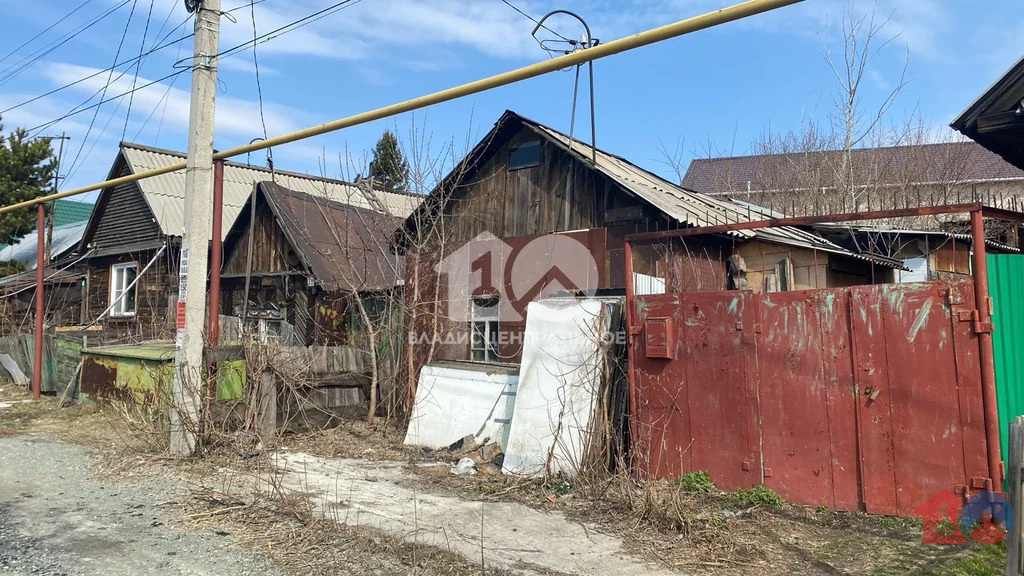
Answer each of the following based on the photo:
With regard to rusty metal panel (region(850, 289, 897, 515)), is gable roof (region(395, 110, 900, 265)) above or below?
above

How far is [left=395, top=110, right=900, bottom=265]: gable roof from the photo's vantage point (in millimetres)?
9289

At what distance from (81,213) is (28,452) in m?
38.0

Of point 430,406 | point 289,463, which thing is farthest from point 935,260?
→ point 289,463

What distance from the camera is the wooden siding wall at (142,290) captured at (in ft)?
61.3

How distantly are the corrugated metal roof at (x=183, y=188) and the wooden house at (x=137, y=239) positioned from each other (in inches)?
1.3

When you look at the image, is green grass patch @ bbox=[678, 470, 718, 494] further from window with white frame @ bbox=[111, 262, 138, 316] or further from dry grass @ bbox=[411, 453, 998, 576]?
window with white frame @ bbox=[111, 262, 138, 316]

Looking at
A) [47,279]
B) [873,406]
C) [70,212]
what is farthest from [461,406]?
[70,212]

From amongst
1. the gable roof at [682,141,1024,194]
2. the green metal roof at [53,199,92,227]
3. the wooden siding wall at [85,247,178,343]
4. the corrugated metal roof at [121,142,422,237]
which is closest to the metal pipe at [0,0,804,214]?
the corrugated metal roof at [121,142,422,237]

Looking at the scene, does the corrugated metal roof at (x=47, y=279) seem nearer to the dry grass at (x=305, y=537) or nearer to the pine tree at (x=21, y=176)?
the pine tree at (x=21, y=176)

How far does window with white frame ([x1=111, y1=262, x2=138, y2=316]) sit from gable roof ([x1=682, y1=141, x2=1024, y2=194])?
20.6 meters

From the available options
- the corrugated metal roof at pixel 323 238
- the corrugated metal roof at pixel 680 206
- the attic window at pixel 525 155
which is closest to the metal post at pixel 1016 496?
the corrugated metal roof at pixel 680 206

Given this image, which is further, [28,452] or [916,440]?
[28,452]

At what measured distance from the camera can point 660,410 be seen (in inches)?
253

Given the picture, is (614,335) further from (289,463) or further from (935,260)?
(935,260)
